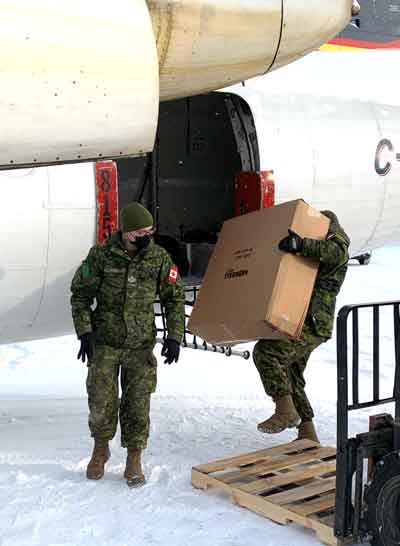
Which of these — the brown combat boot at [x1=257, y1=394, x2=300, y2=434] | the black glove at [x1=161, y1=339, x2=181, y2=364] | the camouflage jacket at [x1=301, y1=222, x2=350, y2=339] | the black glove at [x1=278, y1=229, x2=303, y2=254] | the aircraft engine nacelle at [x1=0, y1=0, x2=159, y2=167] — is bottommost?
the brown combat boot at [x1=257, y1=394, x2=300, y2=434]

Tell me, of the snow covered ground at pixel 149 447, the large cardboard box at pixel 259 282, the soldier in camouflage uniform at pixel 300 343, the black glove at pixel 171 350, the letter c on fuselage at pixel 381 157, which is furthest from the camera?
the letter c on fuselage at pixel 381 157

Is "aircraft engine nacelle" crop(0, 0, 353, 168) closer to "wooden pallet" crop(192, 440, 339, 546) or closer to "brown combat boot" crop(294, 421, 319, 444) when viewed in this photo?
"wooden pallet" crop(192, 440, 339, 546)

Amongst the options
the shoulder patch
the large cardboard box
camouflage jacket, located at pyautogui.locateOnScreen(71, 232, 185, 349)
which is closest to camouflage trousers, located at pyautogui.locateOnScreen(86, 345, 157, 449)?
camouflage jacket, located at pyautogui.locateOnScreen(71, 232, 185, 349)

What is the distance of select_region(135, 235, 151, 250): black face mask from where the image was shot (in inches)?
224

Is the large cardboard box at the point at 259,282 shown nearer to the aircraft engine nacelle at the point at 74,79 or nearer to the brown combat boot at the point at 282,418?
the brown combat boot at the point at 282,418

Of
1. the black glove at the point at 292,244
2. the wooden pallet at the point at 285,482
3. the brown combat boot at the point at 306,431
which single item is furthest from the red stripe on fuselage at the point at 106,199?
the brown combat boot at the point at 306,431

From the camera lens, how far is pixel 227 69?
5.24 m

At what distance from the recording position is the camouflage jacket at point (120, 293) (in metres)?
5.75

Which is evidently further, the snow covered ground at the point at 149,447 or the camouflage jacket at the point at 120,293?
the camouflage jacket at the point at 120,293

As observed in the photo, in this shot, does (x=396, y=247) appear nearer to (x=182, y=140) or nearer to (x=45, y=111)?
(x=182, y=140)

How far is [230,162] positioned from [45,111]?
4282 mm

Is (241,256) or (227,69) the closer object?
(227,69)

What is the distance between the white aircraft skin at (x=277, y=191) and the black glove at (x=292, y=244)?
1.47 meters

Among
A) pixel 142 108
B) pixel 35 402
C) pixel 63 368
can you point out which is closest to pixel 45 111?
pixel 142 108
